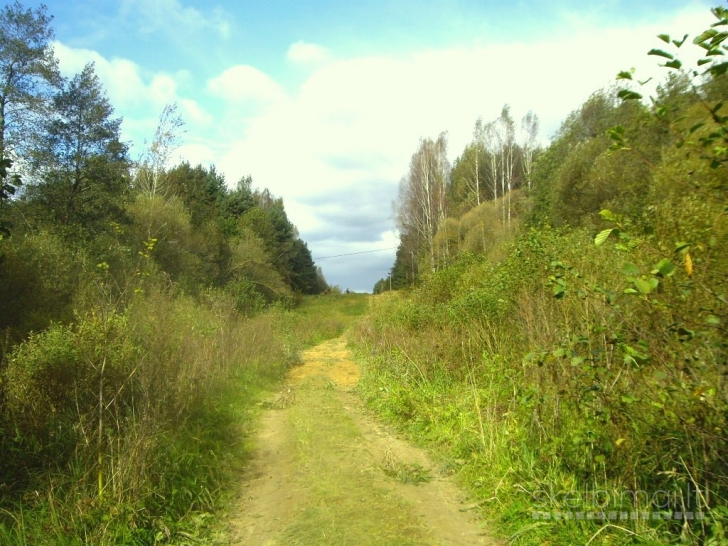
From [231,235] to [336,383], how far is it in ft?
84.6

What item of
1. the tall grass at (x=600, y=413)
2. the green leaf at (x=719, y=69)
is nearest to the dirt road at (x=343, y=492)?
the tall grass at (x=600, y=413)

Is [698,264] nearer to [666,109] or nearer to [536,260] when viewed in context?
[666,109]

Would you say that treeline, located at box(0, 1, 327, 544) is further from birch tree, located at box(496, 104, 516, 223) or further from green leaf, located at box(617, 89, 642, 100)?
birch tree, located at box(496, 104, 516, 223)

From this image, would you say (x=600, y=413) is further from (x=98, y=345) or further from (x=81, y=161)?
(x=81, y=161)

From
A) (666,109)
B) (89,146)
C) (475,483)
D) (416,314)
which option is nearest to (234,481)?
(475,483)

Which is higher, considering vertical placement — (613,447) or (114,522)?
(613,447)

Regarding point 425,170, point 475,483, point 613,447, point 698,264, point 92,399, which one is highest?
point 425,170

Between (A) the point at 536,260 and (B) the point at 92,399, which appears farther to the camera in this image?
(A) the point at 536,260

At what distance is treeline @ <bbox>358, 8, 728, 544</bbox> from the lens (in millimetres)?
3021

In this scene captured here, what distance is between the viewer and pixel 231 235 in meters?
35.5

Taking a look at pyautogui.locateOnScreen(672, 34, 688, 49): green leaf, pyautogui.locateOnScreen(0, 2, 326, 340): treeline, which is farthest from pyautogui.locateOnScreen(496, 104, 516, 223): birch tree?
pyautogui.locateOnScreen(672, 34, 688, 49): green leaf

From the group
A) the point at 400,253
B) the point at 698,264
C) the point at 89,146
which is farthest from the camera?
the point at 400,253

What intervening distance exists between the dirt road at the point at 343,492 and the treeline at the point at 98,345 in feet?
1.80

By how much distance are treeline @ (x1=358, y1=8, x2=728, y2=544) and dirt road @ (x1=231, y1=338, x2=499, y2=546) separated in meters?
0.40
